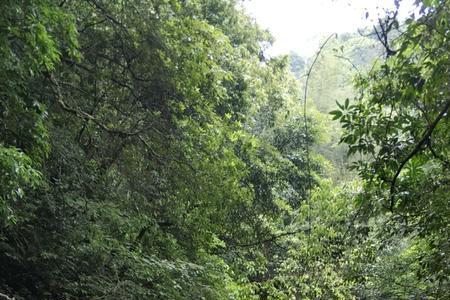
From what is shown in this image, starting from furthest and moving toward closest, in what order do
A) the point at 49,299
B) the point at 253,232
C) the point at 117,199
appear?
the point at 253,232
the point at 117,199
the point at 49,299

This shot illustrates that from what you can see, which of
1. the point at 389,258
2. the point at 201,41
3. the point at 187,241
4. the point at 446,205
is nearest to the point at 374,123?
the point at 446,205

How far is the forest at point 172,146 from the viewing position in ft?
10.5

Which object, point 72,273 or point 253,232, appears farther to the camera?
point 253,232

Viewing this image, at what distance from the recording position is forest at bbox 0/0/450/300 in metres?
3.20

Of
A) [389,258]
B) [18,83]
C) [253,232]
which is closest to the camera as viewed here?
[18,83]

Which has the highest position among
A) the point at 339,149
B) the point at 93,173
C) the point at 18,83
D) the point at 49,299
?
the point at 339,149

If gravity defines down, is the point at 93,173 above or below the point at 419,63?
below

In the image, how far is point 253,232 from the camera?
738 centimetres

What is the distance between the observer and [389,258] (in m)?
9.34

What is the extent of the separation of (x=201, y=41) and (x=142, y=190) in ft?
5.52

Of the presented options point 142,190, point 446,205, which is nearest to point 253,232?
point 142,190

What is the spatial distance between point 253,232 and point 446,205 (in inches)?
152

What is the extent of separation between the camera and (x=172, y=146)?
5484mm

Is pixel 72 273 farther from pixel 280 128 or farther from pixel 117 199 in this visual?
pixel 280 128
